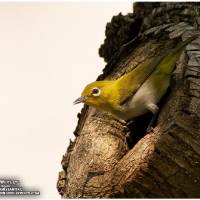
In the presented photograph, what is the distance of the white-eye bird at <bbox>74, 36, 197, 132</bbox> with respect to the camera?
3586 millimetres

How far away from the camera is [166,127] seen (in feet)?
9.94

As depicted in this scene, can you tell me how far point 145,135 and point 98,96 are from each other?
2.07 feet

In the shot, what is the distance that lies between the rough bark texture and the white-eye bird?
0.11m

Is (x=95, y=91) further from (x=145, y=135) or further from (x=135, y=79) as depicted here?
(x=145, y=135)

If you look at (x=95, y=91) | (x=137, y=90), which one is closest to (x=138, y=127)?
(x=137, y=90)

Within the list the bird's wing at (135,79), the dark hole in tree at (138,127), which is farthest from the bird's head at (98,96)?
the dark hole in tree at (138,127)

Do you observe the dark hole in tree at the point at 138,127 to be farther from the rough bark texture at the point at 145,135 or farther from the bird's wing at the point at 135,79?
the bird's wing at the point at 135,79

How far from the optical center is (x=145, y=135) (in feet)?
11.5

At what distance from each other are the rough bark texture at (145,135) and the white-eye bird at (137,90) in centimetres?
11

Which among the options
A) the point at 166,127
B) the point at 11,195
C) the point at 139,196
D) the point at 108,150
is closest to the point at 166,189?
the point at 139,196

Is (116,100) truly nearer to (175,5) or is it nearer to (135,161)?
(135,161)

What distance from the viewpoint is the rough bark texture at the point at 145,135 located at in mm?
2979

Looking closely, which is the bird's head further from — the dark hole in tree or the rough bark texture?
the dark hole in tree

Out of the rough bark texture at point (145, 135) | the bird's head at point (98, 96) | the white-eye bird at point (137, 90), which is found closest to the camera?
the rough bark texture at point (145, 135)
